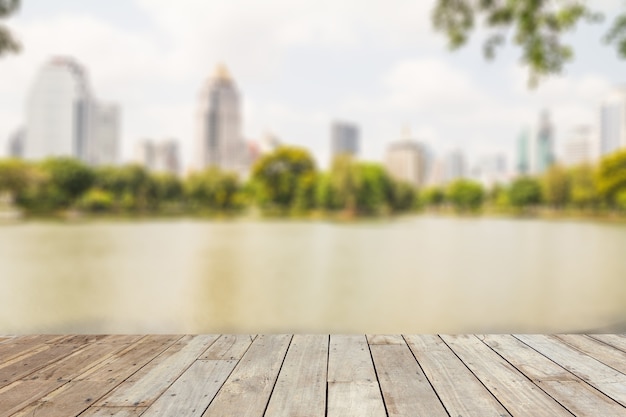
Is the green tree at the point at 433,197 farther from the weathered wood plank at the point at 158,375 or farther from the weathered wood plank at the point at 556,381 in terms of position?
the weathered wood plank at the point at 158,375

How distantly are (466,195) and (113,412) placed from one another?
66280mm

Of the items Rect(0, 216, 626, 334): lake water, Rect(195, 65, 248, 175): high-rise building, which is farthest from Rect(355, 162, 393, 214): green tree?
A: Rect(195, 65, 248, 175): high-rise building

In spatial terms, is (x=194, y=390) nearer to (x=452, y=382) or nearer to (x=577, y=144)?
(x=452, y=382)

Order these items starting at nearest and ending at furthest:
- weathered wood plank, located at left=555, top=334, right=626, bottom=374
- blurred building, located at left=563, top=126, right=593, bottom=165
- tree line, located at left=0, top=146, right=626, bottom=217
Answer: weathered wood plank, located at left=555, top=334, right=626, bottom=374 → tree line, located at left=0, top=146, right=626, bottom=217 → blurred building, located at left=563, top=126, right=593, bottom=165

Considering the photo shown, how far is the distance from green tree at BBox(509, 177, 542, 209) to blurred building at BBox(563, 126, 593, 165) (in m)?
58.2

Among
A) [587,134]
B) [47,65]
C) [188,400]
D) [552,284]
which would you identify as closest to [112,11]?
[552,284]

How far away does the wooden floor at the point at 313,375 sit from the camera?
150 cm

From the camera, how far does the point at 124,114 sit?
122 meters

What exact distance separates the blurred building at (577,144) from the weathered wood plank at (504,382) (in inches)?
4553

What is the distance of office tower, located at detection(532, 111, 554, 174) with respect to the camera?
178375mm

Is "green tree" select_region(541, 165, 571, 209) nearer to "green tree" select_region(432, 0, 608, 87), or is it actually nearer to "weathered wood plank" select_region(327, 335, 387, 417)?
"green tree" select_region(432, 0, 608, 87)

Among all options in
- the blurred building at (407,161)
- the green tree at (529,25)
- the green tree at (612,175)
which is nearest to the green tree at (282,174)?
the green tree at (612,175)

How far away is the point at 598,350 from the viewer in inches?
85.4

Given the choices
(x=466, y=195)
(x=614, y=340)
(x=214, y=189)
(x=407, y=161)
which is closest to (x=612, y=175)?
(x=466, y=195)
